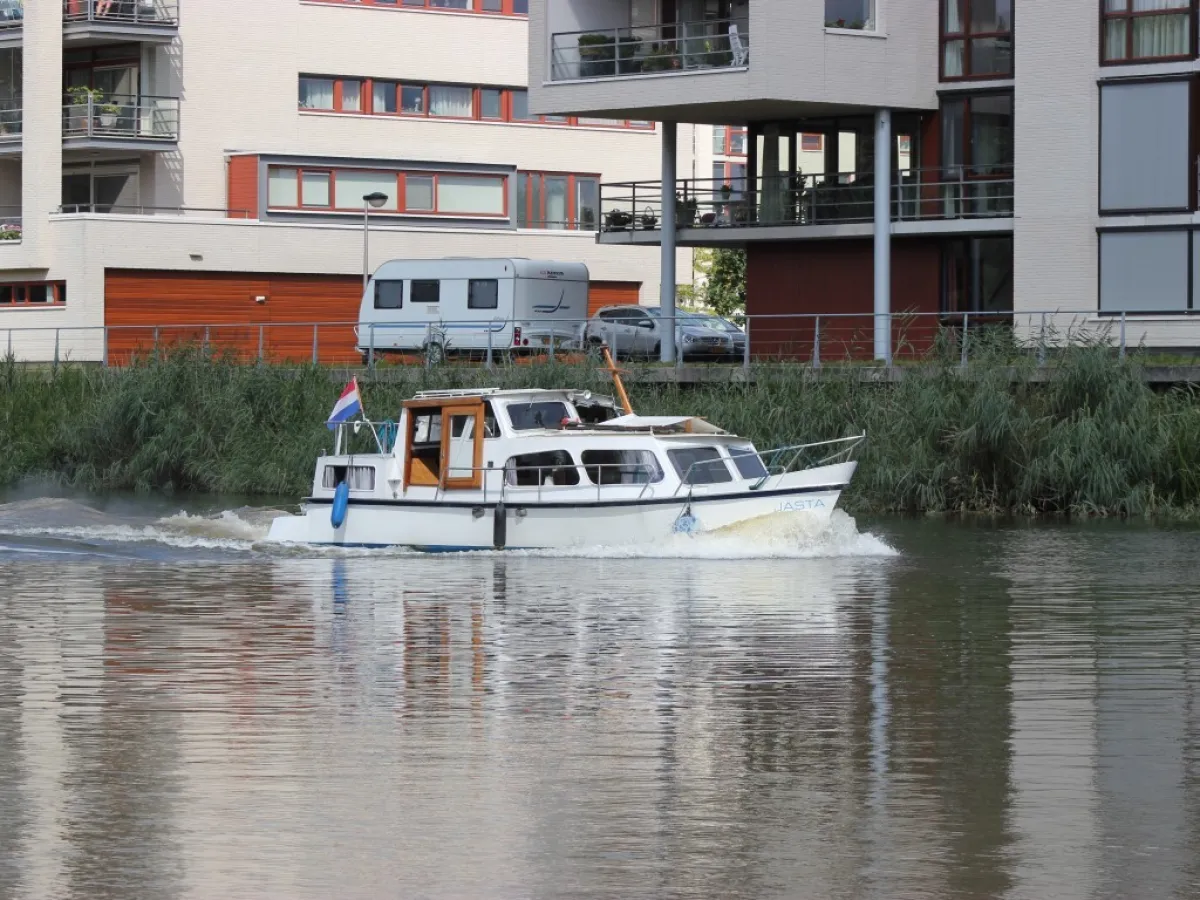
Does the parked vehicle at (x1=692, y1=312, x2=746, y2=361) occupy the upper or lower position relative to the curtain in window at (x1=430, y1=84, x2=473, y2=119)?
lower

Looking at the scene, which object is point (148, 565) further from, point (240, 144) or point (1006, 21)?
point (240, 144)

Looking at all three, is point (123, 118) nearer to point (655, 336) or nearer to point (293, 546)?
point (655, 336)

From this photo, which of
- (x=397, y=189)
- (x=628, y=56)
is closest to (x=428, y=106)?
(x=397, y=189)

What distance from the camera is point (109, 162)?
66.8m

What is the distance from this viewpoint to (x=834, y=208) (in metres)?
49.8

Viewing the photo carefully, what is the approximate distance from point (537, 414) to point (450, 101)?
40459 mm

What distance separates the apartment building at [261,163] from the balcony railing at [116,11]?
2.6 inches

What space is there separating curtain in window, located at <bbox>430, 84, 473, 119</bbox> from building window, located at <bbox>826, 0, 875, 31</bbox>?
2454cm

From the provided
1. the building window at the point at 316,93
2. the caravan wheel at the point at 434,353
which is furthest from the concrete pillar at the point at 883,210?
the building window at the point at 316,93

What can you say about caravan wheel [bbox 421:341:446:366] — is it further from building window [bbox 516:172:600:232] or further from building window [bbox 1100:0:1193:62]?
building window [bbox 516:172:600:232]

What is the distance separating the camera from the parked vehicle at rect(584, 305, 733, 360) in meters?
51.2

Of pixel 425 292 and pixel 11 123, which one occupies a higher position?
pixel 11 123

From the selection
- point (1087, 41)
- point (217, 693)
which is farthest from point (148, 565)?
point (1087, 41)

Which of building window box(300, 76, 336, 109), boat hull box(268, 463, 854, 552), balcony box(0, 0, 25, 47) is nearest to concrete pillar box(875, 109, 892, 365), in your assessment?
boat hull box(268, 463, 854, 552)
